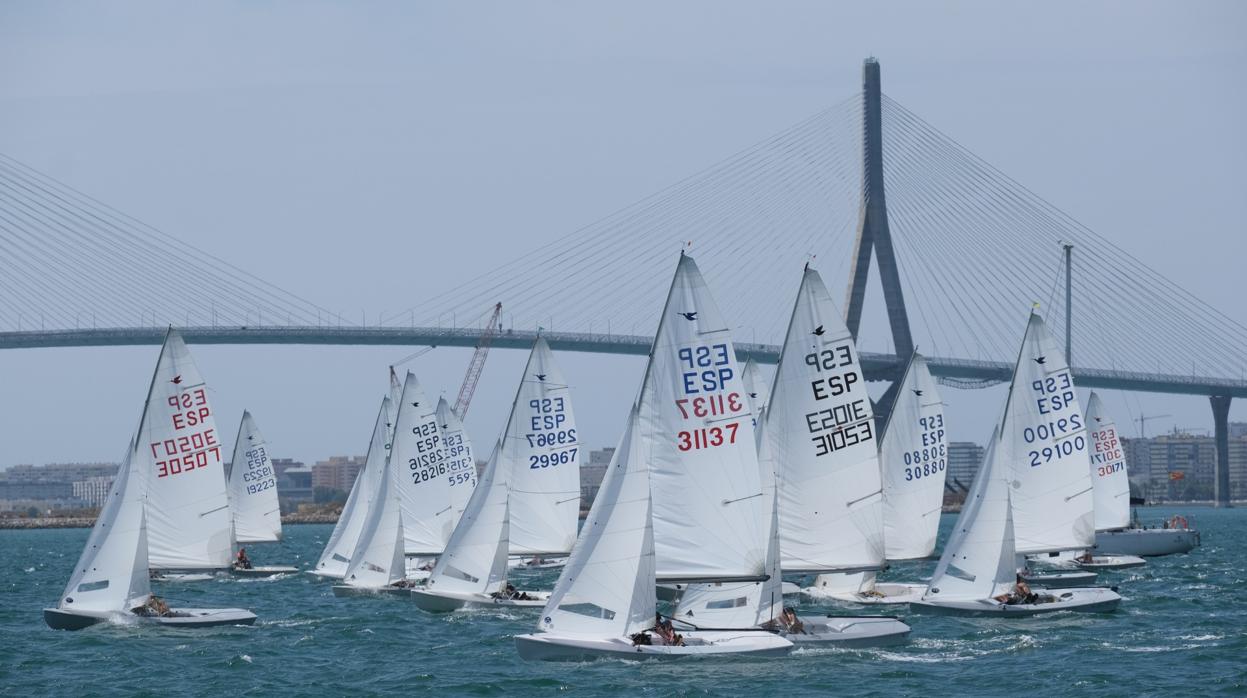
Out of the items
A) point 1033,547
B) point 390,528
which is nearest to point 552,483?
point 390,528

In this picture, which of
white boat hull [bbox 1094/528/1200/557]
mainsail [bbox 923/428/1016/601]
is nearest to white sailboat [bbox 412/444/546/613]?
mainsail [bbox 923/428/1016/601]

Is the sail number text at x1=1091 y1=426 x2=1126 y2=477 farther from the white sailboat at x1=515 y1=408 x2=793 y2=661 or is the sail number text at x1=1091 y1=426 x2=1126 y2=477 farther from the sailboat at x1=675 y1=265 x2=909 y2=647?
the white sailboat at x1=515 y1=408 x2=793 y2=661

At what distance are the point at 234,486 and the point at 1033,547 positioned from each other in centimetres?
2349

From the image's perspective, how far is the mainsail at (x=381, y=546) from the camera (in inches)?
1369

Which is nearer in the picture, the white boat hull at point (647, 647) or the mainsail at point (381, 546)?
the white boat hull at point (647, 647)

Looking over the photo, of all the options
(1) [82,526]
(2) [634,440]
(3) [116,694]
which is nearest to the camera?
(3) [116,694]

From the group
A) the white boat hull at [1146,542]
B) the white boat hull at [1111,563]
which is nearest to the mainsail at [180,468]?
the white boat hull at [1111,563]

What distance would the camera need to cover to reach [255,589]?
129 feet

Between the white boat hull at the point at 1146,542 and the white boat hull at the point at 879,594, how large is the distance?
67.3 feet

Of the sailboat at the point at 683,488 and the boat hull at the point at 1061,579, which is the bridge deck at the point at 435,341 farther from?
the sailboat at the point at 683,488

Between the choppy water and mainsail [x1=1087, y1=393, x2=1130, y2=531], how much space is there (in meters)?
14.5

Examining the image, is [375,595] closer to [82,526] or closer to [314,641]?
[314,641]

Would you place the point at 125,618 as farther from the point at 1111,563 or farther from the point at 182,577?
the point at 1111,563

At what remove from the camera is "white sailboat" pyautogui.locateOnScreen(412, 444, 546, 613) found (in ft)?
98.9
